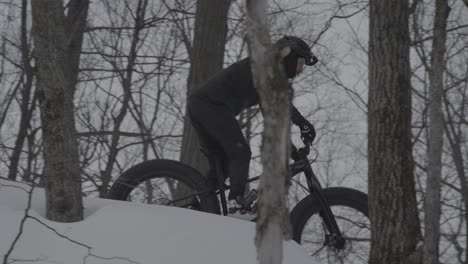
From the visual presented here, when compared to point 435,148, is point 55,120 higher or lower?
higher

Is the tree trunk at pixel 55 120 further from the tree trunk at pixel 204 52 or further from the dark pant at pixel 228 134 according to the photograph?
the tree trunk at pixel 204 52

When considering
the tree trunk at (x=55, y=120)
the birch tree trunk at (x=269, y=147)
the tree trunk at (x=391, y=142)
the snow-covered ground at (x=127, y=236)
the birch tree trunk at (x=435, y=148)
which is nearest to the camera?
the birch tree trunk at (x=269, y=147)

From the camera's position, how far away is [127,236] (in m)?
4.32

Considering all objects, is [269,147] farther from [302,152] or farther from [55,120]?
[302,152]

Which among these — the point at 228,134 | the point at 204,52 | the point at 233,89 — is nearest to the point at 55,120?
the point at 228,134

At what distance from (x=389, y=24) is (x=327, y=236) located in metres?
1.78

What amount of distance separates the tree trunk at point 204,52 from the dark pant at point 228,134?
2075 millimetres

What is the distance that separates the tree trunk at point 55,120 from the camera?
14.7 feet

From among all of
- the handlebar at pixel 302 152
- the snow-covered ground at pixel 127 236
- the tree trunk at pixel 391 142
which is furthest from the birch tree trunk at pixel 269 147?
the handlebar at pixel 302 152

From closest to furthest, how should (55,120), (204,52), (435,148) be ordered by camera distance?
(435,148) → (55,120) → (204,52)

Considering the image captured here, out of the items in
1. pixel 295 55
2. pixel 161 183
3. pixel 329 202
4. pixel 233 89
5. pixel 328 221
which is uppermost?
pixel 295 55

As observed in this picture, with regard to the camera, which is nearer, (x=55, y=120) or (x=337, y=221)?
(x=55, y=120)

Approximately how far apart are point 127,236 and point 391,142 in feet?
5.79

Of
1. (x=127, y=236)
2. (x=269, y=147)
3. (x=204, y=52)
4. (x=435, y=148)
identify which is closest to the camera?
(x=269, y=147)
